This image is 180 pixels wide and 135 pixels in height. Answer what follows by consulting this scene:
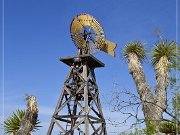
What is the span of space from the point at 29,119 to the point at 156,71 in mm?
5892

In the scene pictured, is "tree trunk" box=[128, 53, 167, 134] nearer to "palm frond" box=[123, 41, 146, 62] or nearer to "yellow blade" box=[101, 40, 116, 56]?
"palm frond" box=[123, 41, 146, 62]

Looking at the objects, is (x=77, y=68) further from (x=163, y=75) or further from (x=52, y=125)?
(x=163, y=75)

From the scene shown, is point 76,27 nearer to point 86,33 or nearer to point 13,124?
point 86,33

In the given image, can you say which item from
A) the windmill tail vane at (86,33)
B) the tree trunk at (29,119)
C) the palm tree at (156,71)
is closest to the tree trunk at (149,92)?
the palm tree at (156,71)

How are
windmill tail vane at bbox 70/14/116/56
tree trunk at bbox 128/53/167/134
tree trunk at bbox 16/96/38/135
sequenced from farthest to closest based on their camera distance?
1. windmill tail vane at bbox 70/14/116/56
2. tree trunk at bbox 16/96/38/135
3. tree trunk at bbox 128/53/167/134

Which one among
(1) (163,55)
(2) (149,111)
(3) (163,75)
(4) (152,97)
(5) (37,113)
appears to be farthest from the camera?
(5) (37,113)

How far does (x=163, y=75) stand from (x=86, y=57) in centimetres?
1376

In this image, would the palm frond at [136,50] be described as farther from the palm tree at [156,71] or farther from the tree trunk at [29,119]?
the tree trunk at [29,119]

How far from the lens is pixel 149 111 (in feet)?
40.8

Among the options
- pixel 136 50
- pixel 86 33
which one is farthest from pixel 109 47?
pixel 136 50

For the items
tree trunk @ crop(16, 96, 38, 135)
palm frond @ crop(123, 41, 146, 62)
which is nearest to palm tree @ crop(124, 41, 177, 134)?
palm frond @ crop(123, 41, 146, 62)

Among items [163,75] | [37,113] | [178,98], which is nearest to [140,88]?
[163,75]

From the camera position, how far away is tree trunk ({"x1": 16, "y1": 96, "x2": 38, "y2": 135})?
1700cm

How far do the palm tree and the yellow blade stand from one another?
12057 millimetres
